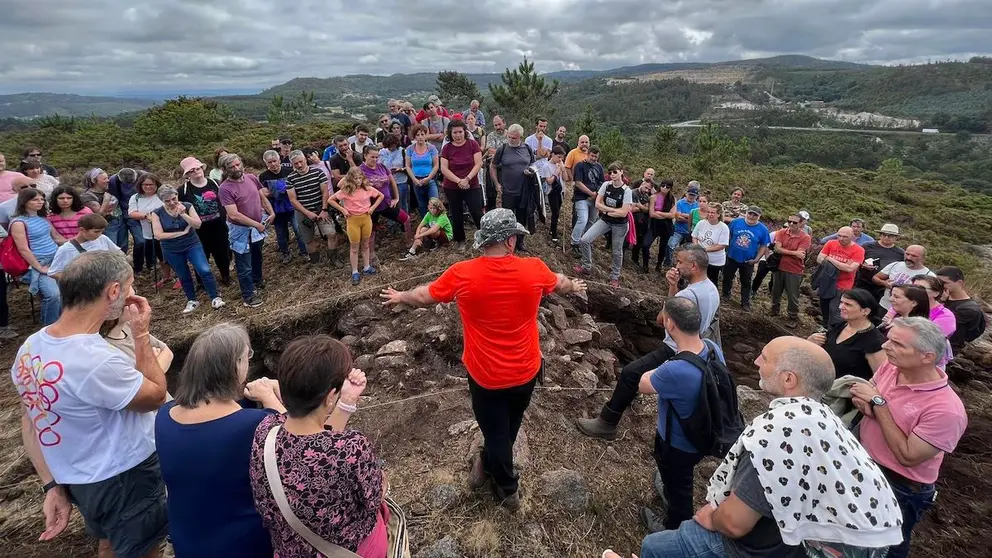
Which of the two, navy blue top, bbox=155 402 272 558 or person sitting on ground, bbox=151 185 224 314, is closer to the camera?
navy blue top, bbox=155 402 272 558

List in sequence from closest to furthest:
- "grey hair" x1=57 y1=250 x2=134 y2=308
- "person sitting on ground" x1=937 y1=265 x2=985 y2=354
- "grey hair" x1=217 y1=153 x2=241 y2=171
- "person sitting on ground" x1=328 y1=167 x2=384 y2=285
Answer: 1. "grey hair" x1=57 y1=250 x2=134 y2=308
2. "person sitting on ground" x1=937 y1=265 x2=985 y2=354
3. "grey hair" x1=217 y1=153 x2=241 y2=171
4. "person sitting on ground" x1=328 y1=167 x2=384 y2=285

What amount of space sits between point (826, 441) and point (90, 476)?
3332 millimetres

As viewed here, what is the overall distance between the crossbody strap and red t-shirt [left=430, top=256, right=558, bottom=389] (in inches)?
52.1

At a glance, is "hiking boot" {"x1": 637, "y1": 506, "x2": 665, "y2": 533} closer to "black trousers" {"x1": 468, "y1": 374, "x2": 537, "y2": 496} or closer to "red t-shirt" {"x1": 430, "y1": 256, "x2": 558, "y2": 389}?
"black trousers" {"x1": 468, "y1": 374, "x2": 537, "y2": 496}

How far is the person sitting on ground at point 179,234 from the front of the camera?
Answer: 5.73 metres

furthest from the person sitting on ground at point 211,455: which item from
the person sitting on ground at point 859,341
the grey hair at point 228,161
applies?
the grey hair at point 228,161

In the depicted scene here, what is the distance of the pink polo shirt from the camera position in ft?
8.57

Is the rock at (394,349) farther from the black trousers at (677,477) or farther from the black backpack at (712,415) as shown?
the black backpack at (712,415)

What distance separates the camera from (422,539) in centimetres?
322

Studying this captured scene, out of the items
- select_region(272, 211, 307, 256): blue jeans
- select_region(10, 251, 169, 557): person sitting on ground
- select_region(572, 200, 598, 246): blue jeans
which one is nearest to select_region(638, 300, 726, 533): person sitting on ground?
select_region(10, 251, 169, 557): person sitting on ground

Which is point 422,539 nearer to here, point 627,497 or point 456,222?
point 627,497

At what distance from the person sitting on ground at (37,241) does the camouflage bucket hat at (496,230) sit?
5.33 m

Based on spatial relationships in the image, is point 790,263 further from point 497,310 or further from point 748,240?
point 497,310

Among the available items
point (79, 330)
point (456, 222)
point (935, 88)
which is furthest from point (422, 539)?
point (935, 88)
